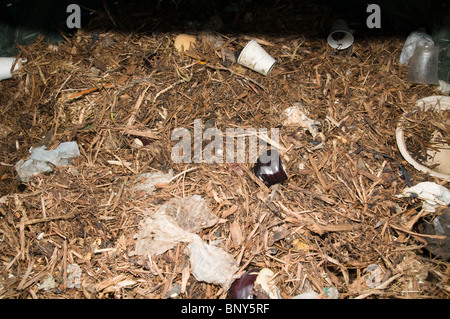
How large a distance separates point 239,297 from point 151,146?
1.76m

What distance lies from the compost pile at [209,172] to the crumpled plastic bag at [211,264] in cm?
7

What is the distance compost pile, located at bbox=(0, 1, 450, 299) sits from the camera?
2.54 m

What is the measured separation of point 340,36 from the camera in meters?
3.68

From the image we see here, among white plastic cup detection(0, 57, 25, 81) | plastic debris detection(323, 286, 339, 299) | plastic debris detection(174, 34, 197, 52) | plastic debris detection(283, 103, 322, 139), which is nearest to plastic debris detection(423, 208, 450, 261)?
plastic debris detection(323, 286, 339, 299)

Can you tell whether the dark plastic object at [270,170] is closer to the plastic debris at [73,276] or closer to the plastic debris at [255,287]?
the plastic debris at [255,287]

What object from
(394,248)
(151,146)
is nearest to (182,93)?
(151,146)

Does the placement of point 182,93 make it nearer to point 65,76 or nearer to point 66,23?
point 65,76

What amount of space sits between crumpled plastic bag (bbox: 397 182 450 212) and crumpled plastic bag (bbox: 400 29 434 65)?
1.68 meters

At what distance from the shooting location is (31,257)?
105 inches

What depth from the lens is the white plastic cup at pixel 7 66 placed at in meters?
3.52

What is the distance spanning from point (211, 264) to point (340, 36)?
129 inches

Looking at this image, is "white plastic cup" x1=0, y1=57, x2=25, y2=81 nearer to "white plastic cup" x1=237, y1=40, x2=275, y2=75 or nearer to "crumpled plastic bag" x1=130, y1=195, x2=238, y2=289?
"crumpled plastic bag" x1=130, y1=195, x2=238, y2=289

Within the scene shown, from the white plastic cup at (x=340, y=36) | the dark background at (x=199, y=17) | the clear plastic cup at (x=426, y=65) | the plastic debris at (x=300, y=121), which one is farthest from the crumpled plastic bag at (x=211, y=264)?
the clear plastic cup at (x=426, y=65)

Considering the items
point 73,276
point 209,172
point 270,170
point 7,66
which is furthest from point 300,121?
point 7,66
